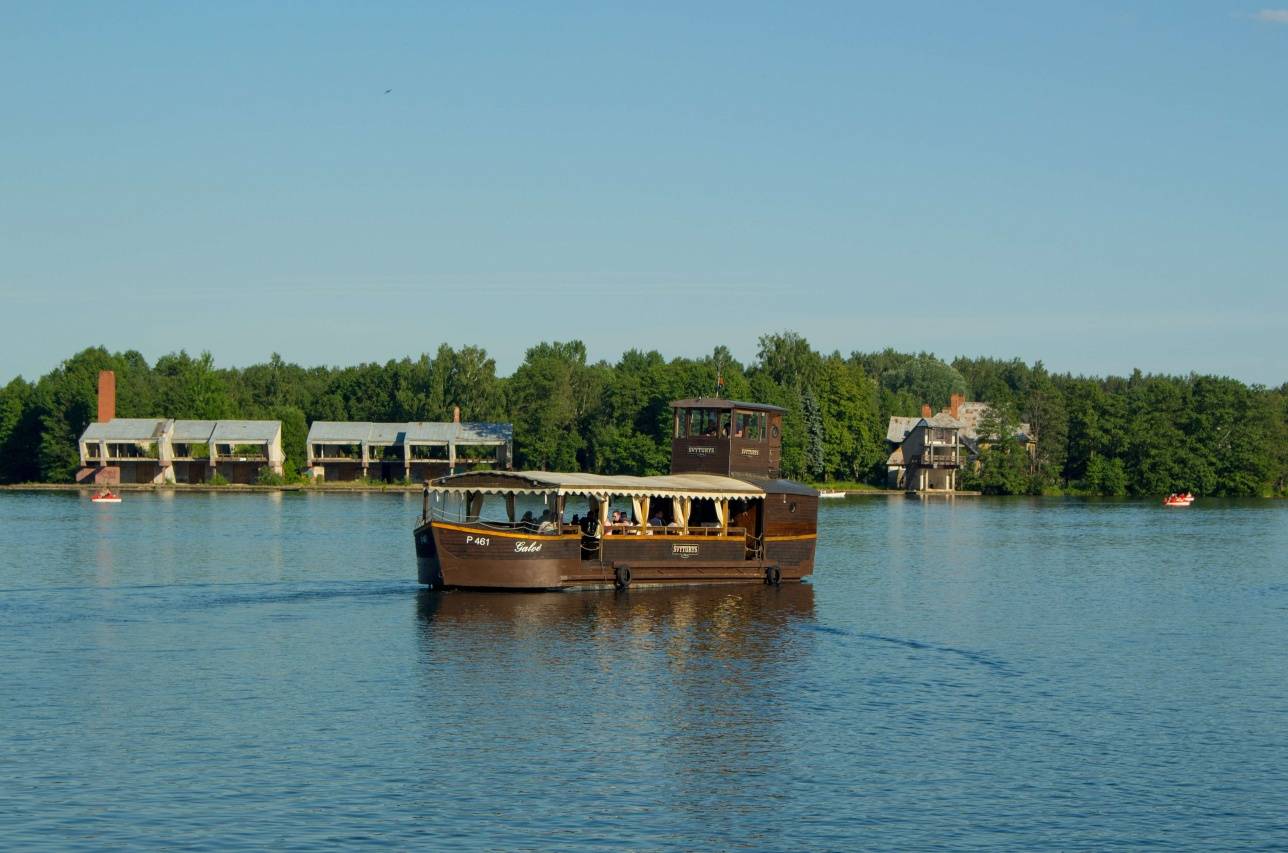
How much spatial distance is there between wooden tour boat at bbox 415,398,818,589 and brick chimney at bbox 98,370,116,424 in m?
121

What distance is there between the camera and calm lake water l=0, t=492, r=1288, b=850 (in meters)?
24.7

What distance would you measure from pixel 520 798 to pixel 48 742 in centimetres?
995

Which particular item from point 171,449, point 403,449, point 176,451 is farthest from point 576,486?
point 176,451

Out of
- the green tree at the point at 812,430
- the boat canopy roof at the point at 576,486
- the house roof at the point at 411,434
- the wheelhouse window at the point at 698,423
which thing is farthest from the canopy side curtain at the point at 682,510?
the house roof at the point at 411,434

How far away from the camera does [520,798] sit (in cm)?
2573

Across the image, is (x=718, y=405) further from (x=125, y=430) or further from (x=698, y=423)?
(x=125, y=430)

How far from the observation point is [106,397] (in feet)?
539

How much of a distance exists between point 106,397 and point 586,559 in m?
128

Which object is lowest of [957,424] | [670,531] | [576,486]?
[670,531]

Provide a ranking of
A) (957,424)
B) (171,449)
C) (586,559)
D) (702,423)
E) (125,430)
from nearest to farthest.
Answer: (586,559) < (702,423) < (125,430) < (171,449) < (957,424)

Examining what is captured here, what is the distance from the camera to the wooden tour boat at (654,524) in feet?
160

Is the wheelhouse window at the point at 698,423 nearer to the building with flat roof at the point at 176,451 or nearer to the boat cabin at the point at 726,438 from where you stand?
the boat cabin at the point at 726,438

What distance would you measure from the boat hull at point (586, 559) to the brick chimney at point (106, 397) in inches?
4951

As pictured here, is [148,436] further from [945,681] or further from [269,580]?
[945,681]
